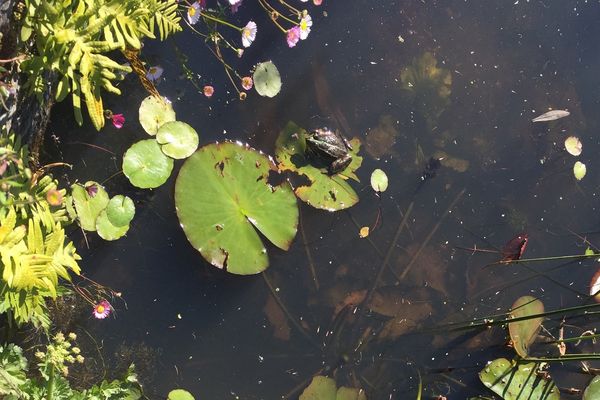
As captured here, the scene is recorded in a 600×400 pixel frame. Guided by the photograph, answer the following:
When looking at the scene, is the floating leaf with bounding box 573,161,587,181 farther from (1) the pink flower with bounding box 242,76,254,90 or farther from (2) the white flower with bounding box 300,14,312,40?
(1) the pink flower with bounding box 242,76,254,90

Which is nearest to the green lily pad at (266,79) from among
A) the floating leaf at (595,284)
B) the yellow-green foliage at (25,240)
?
the yellow-green foliage at (25,240)

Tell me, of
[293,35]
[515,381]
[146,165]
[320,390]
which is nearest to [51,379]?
Answer: [146,165]

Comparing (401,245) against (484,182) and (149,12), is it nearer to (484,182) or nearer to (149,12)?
(484,182)

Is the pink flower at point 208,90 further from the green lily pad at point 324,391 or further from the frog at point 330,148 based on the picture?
the green lily pad at point 324,391

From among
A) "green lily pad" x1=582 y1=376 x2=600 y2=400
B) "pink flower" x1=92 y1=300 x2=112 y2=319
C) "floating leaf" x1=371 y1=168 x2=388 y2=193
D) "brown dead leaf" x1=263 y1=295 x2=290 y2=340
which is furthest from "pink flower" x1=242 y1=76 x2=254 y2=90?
"green lily pad" x1=582 y1=376 x2=600 y2=400

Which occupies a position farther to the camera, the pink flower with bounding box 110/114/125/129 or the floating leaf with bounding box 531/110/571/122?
the floating leaf with bounding box 531/110/571/122

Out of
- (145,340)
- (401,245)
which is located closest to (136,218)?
(145,340)
